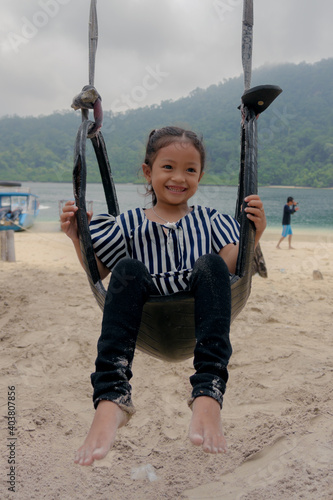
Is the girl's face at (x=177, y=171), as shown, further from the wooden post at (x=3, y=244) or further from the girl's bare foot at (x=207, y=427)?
the wooden post at (x=3, y=244)

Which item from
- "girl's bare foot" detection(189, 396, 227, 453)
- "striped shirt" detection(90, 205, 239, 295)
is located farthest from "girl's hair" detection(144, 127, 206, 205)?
"girl's bare foot" detection(189, 396, 227, 453)

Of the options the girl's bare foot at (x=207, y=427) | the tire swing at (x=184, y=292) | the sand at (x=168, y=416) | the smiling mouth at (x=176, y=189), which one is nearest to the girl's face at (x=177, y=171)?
the smiling mouth at (x=176, y=189)

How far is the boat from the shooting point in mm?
11859

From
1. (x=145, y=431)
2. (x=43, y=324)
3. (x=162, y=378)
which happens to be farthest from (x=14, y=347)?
(x=145, y=431)

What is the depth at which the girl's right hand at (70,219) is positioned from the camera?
56.5 inches

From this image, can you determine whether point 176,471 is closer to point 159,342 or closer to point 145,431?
point 145,431

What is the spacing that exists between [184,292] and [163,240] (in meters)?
0.32

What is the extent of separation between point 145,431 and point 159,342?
63cm

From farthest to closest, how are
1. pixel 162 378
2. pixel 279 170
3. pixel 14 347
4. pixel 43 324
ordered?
pixel 279 170
pixel 43 324
pixel 14 347
pixel 162 378

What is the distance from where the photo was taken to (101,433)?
107 centimetres

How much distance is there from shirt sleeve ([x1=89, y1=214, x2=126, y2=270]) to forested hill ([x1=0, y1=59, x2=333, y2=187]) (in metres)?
0.23

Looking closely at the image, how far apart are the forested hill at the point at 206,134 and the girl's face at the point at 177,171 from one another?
0.23 m

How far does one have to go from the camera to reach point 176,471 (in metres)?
1.53

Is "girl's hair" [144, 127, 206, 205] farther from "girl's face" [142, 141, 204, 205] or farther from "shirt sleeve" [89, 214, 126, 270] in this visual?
"shirt sleeve" [89, 214, 126, 270]
